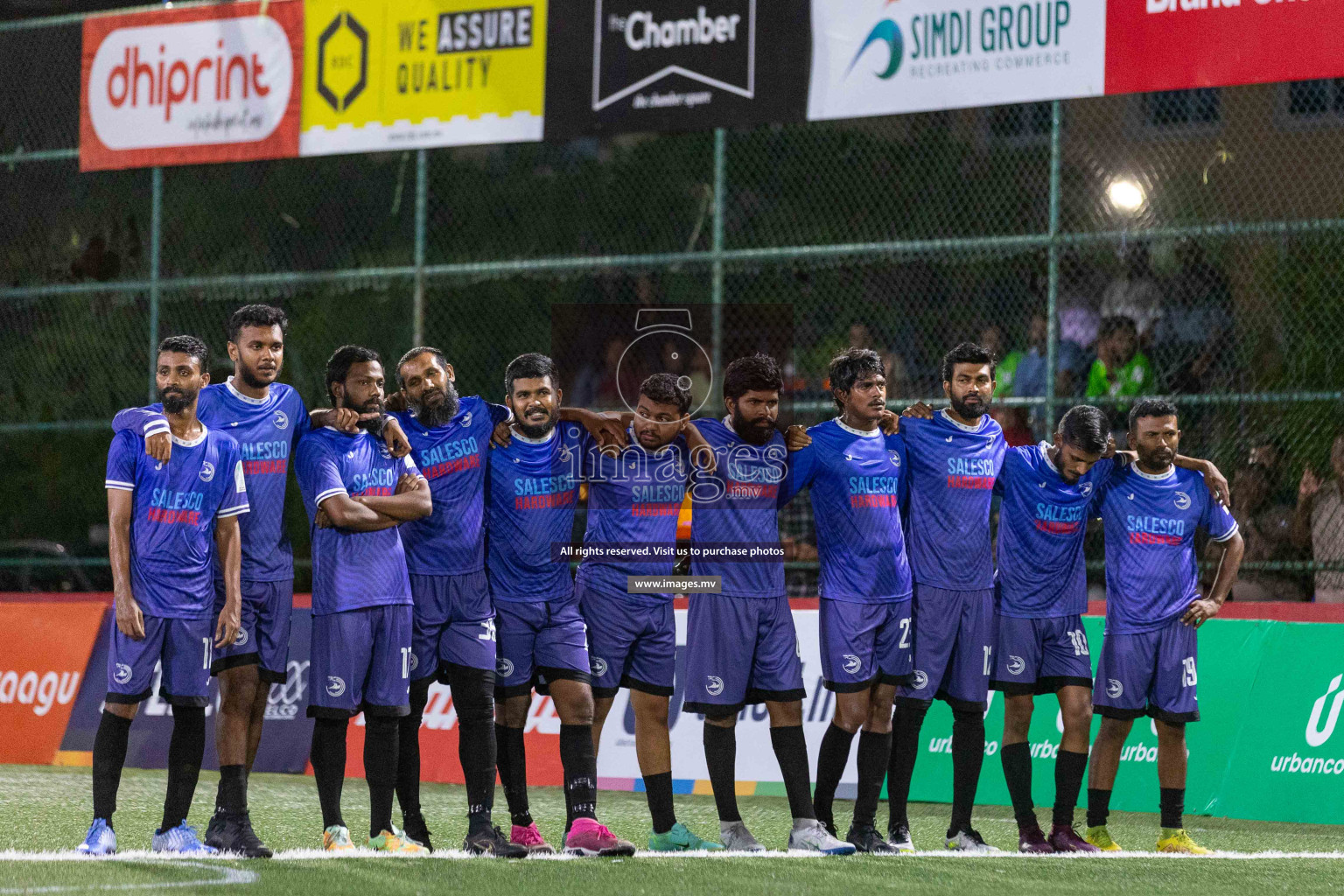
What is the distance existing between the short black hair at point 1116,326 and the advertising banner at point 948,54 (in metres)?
1.57

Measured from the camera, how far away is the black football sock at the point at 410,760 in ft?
23.7

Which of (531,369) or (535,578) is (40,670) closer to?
(535,578)

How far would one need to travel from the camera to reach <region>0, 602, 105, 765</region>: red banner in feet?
37.8

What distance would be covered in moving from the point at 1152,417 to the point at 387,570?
3715mm

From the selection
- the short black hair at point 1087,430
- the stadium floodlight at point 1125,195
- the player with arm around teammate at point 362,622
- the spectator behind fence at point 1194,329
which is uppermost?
the stadium floodlight at point 1125,195

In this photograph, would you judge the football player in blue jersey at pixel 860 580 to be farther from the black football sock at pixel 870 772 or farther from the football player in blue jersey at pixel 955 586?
the football player in blue jersey at pixel 955 586

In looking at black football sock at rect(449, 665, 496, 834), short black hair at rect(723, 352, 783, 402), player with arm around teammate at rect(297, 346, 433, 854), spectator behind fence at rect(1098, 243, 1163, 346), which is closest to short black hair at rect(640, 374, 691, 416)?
short black hair at rect(723, 352, 783, 402)

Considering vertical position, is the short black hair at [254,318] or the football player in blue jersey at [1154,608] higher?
the short black hair at [254,318]

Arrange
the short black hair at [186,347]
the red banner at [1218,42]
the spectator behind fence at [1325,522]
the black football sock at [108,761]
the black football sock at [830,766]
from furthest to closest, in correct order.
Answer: the red banner at [1218,42]
the spectator behind fence at [1325,522]
the black football sock at [830,766]
the short black hair at [186,347]
the black football sock at [108,761]

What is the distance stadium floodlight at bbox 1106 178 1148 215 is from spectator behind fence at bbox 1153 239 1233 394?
570 millimetres

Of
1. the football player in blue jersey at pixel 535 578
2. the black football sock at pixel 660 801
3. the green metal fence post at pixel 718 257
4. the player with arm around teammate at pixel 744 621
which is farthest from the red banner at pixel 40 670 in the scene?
the player with arm around teammate at pixel 744 621

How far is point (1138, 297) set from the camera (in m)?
11.8

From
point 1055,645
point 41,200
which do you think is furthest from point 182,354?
point 41,200

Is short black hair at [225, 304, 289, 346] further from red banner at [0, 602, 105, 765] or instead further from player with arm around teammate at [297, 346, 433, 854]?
red banner at [0, 602, 105, 765]
